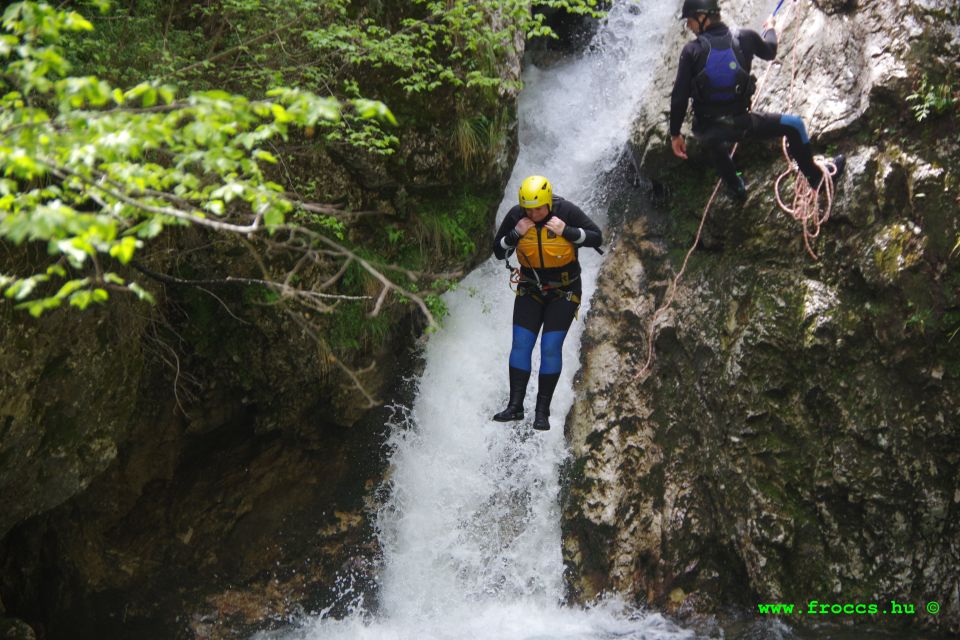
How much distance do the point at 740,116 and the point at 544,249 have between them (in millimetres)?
1836

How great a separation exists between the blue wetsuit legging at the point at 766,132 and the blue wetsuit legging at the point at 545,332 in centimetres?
167

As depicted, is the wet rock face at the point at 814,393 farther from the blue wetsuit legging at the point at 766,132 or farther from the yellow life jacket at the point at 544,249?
the yellow life jacket at the point at 544,249

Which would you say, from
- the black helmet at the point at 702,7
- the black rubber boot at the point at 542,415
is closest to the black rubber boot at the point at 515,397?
the black rubber boot at the point at 542,415

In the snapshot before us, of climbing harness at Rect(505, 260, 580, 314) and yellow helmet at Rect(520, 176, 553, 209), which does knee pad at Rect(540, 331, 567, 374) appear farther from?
yellow helmet at Rect(520, 176, 553, 209)

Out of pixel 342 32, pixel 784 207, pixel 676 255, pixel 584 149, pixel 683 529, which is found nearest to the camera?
pixel 342 32

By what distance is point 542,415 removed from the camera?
20.1 feet

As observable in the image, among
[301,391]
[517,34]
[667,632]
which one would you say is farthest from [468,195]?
[667,632]

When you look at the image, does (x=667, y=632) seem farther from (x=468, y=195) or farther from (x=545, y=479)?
(x=468, y=195)

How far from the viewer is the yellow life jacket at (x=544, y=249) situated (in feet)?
20.1

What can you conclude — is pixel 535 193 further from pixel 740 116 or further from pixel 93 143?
pixel 93 143

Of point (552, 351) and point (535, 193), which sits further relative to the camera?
point (552, 351)

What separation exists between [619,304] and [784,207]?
89.8 inches

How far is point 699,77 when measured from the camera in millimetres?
5715

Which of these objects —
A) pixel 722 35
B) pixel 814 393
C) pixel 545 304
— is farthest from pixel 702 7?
pixel 814 393
